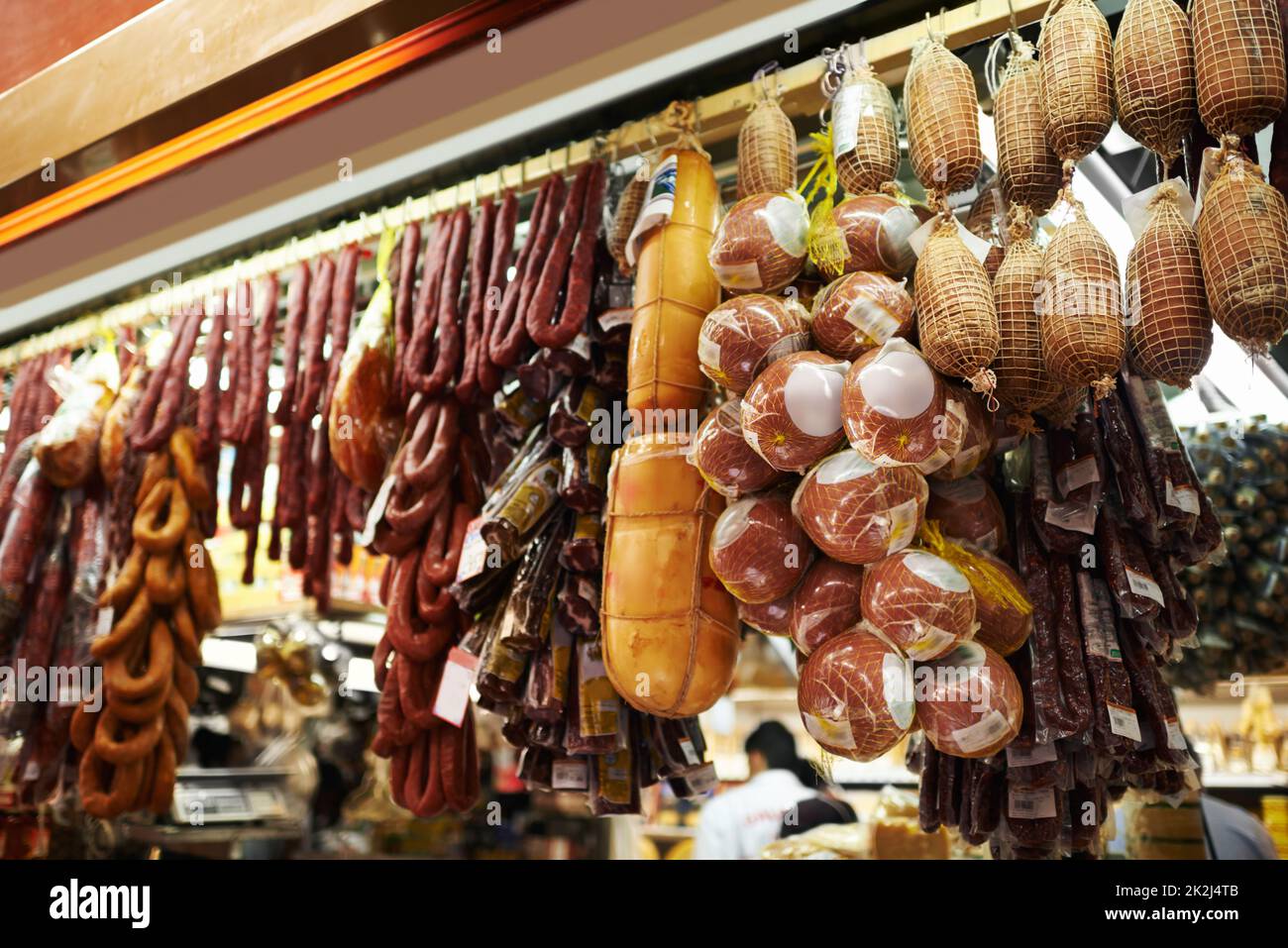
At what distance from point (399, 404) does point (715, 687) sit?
60.0 inches

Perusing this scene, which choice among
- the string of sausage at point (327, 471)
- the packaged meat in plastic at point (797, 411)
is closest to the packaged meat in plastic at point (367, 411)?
the string of sausage at point (327, 471)

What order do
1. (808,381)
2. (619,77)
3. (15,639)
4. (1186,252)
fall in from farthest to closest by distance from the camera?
(15,639) < (619,77) < (808,381) < (1186,252)

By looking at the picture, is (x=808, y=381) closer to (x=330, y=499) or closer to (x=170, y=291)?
(x=330, y=499)

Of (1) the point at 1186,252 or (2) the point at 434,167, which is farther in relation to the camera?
(2) the point at 434,167

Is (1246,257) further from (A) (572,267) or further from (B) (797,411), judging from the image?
(A) (572,267)

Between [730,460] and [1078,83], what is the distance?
91cm

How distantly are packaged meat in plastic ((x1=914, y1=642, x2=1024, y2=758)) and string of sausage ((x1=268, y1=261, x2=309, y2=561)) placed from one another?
239cm

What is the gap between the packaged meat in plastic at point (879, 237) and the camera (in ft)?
6.70

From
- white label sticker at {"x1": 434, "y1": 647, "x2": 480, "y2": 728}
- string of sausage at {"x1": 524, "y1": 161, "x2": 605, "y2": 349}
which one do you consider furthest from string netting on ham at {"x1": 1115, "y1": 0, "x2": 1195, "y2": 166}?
white label sticker at {"x1": 434, "y1": 647, "x2": 480, "y2": 728}

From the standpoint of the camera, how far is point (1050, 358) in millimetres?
1751

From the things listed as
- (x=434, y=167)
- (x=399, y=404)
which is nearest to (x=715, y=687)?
(x=399, y=404)

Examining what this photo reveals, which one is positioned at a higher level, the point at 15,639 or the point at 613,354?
the point at 613,354

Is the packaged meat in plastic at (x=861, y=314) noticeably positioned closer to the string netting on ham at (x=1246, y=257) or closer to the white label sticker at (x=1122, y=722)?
the string netting on ham at (x=1246, y=257)
